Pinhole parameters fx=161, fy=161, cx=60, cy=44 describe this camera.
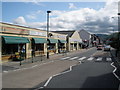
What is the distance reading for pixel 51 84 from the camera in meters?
10.1

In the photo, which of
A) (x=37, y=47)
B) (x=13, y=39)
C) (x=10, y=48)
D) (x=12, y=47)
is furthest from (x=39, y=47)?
(x=13, y=39)

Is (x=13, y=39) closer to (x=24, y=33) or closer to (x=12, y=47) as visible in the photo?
(x=12, y=47)

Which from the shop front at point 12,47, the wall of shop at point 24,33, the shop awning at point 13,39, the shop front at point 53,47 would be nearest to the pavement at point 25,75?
the shop awning at point 13,39

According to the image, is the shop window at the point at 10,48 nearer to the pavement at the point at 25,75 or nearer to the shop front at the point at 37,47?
the shop front at the point at 37,47

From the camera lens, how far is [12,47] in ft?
73.5

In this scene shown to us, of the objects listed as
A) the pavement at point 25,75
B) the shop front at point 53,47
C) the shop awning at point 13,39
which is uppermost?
the shop awning at point 13,39

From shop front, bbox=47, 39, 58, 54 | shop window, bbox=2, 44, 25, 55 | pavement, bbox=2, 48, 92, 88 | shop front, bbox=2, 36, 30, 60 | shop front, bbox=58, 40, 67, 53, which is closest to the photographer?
pavement, bbox=2, 48, 92, 88

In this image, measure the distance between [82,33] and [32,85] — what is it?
88.3m

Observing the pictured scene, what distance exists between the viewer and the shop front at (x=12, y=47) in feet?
66.4

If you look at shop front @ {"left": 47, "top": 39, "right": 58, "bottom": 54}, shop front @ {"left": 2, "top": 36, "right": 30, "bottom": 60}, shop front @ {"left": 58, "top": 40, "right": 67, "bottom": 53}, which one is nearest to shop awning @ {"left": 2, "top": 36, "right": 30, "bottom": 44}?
shop front @ {"left": 2, "top": 36, "right": 30, "bottom": 60}

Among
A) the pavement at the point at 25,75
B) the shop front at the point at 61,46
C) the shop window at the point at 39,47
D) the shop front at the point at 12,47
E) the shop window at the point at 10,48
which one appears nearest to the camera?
the pavement at the point at 25,75

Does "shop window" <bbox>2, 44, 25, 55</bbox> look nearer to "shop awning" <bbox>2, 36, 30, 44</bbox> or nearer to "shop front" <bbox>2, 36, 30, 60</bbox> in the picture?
"shop front" <bbox>2, 36, 30, 60</bbox>

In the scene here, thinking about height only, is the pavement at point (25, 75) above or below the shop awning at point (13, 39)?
below

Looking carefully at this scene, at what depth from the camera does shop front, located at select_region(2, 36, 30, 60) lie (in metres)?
20.2
